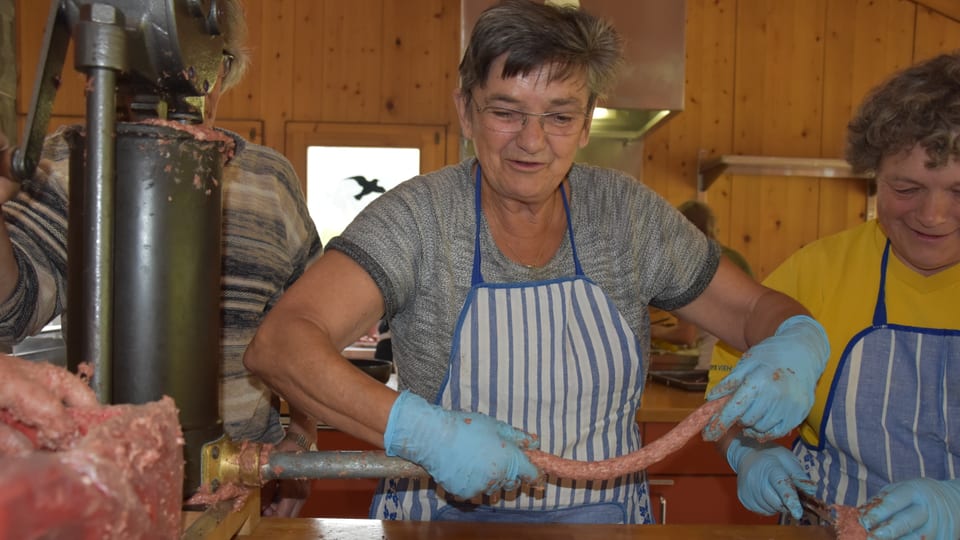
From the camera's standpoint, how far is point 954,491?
1235mm

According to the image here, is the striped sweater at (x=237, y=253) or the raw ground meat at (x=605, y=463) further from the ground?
the striped sweater at (x=237, y=253)

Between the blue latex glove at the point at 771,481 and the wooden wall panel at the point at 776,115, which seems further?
the wooden wall panel at the point at 776,115

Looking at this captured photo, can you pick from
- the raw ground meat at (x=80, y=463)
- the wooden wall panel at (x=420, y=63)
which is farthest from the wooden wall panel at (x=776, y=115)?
the raw ground meat at (x=80, y=463)

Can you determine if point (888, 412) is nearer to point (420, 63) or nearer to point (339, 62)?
point (420, 63)

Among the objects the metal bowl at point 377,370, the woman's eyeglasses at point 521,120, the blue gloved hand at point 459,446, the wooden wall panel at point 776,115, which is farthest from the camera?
the wooden wall panel at point 776,115

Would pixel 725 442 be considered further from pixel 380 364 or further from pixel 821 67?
pixel 821 67

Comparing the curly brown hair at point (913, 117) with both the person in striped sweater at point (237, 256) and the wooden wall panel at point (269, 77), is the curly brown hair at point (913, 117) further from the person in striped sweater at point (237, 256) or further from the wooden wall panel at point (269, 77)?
the wooden wall panel at point (269, 77)

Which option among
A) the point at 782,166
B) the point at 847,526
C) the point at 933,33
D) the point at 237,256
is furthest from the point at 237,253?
the point at 933,33

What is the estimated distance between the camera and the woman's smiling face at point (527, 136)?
53.1 inches

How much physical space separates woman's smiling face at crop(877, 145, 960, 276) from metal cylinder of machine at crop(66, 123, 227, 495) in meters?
1.32

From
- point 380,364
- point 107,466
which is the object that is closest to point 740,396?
point 107,466

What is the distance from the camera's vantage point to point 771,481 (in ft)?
4.40

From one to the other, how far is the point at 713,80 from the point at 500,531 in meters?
4.31

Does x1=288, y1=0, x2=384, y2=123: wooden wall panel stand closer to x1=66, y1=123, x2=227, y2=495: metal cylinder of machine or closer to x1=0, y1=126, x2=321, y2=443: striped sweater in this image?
x1=0, y1=126, x2=321, y2=443: striped sweater
